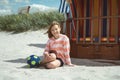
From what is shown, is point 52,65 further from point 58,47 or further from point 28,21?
point 28,21

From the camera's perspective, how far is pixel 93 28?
8516mm

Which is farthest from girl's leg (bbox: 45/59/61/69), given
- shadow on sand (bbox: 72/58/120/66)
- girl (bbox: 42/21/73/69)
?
shadow on sand (bbox: 72/58/120/66)

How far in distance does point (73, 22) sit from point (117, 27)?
1.39 metres

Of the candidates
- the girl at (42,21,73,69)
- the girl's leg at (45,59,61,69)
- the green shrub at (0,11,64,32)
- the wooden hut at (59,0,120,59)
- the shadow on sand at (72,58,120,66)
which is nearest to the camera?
the girl's leg at (45,59,61,69)

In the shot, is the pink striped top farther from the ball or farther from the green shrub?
the green shrub

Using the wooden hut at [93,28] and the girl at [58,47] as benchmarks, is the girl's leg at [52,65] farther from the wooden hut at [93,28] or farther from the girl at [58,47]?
the wooden hut at [93,28]

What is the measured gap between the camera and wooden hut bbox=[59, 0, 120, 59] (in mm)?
7973

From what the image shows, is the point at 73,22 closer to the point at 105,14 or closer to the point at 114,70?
the point at 105,14

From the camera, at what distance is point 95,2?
8727 millimetres

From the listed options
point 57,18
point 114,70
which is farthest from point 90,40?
point 57,18

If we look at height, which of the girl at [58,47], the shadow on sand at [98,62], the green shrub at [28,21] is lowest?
the shadow on sand at [98,62]

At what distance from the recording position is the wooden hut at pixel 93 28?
797 cm

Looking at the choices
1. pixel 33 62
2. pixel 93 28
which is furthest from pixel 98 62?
pixel 33 62

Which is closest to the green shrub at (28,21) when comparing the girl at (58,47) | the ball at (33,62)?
the girl at (58,47)
